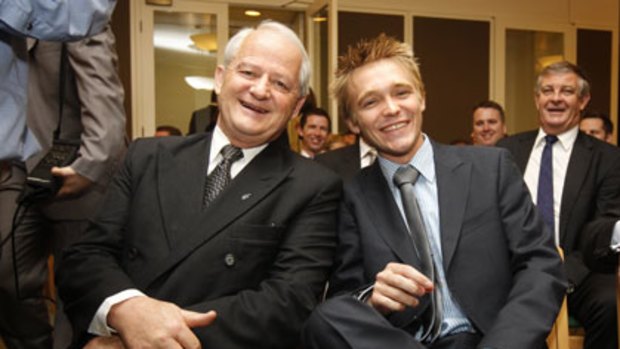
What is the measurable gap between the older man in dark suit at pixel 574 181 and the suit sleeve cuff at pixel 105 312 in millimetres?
1386

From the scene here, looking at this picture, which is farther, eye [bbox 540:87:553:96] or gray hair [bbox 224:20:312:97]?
eye [bbox 540:87:553:96]

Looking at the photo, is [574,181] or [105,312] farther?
[574,181]

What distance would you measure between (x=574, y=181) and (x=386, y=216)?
1.58 meters

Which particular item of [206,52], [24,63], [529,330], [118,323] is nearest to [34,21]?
[24,63]

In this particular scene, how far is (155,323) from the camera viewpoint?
1.42 m

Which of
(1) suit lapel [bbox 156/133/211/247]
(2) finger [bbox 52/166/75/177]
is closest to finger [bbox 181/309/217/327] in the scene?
(1) suit lapel [bbox 156/133/211/247]

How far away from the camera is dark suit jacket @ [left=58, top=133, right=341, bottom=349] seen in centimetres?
155

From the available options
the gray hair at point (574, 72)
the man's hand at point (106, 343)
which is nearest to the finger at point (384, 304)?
the man's hand at point (106, 343)

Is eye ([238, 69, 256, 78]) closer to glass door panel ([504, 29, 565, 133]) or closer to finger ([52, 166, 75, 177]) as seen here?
finger ([52, 166, 75, 177])

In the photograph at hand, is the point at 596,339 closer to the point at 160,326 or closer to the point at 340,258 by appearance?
the point at 340,258

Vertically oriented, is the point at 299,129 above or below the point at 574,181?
above

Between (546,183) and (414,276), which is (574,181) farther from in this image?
(414,276)

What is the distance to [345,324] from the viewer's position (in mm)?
1460

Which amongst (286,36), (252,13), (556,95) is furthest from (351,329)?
(252,13)
